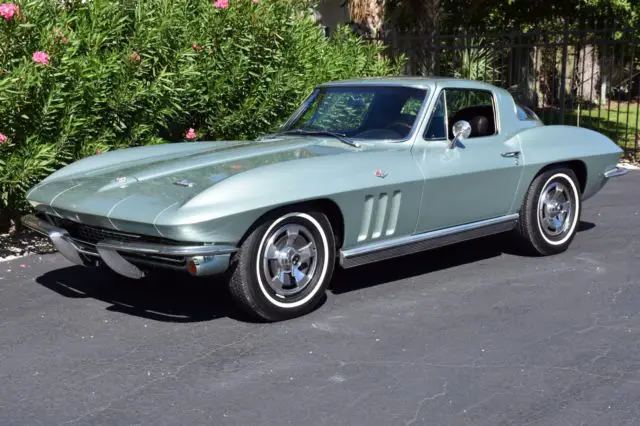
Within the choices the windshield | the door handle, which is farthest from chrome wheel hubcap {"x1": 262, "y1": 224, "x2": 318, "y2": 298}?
the door handle

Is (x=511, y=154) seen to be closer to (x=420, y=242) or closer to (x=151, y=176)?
(x=420, y=242)

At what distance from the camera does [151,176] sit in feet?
18.2

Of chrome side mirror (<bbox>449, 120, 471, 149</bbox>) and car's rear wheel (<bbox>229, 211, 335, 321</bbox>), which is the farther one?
chrome side mirror (<bbox>449, 120, 471, 149</bbox>)

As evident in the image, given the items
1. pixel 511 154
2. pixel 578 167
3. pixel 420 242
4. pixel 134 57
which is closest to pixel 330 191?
pixel 420 242

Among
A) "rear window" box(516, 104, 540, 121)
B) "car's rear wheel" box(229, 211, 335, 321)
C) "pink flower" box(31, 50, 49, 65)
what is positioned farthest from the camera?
"rear window" box(516, 104, 540, 121)

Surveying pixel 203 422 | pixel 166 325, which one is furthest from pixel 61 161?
pixel 203 422

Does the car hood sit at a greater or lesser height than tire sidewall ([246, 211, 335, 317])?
greater

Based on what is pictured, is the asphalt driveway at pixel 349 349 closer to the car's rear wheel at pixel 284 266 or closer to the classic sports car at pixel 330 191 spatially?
the car's rear wheel at pixel 284 266

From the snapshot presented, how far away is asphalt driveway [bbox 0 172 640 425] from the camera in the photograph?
412cm

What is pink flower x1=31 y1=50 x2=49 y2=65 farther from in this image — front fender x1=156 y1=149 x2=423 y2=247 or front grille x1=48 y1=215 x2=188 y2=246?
front fender x1=156 y1=149 x2=423 y2=247

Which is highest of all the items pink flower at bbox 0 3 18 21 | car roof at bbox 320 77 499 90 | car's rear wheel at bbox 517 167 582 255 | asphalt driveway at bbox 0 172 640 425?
pink flower at bbox 0 3 18 21

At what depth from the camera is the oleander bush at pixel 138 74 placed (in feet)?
23.9

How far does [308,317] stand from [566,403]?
185 centimetres

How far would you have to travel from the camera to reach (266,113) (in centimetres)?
927
